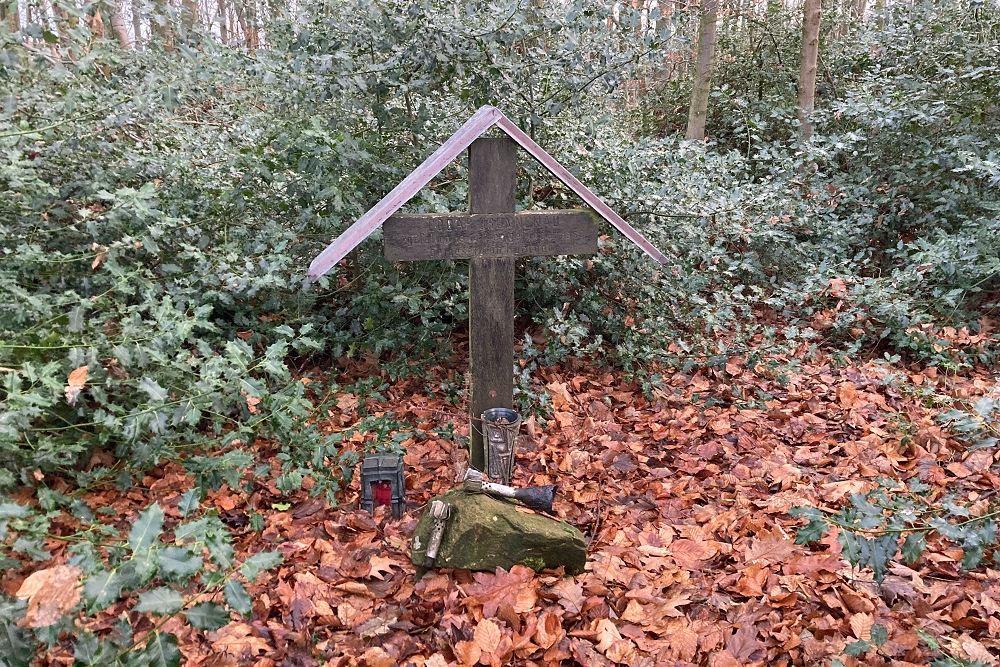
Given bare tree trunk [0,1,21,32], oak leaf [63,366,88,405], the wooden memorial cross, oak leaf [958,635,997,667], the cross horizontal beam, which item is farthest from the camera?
bare tree trunk [0,1,21,32]

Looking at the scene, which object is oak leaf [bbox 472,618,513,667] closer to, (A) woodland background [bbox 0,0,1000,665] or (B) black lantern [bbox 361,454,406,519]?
(B) black lantern [bbox 361,454,406,519]

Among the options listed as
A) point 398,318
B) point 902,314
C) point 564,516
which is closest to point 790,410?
point 902,314

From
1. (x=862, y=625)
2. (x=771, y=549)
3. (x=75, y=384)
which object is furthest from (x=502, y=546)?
(x=75, y=384)

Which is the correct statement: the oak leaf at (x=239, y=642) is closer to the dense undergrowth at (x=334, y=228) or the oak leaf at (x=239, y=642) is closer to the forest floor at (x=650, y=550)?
the forest floor at (x=650, y=550)

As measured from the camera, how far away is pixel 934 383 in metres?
4.77

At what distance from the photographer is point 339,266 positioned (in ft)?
17.4

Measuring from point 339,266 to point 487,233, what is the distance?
2327 millimetres

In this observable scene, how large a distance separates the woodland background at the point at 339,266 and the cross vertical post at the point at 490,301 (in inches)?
28.7

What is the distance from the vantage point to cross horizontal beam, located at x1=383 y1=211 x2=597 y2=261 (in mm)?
3248

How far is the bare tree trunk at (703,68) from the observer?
8.30m

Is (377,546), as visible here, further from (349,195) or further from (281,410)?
(349,195)

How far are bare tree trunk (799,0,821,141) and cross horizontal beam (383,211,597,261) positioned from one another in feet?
19.4

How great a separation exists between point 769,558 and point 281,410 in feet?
7.77

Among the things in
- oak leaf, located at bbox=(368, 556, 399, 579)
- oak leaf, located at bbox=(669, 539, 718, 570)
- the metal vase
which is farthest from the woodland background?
oak leaf, located at bbox=(669, 539, 718, 570)
